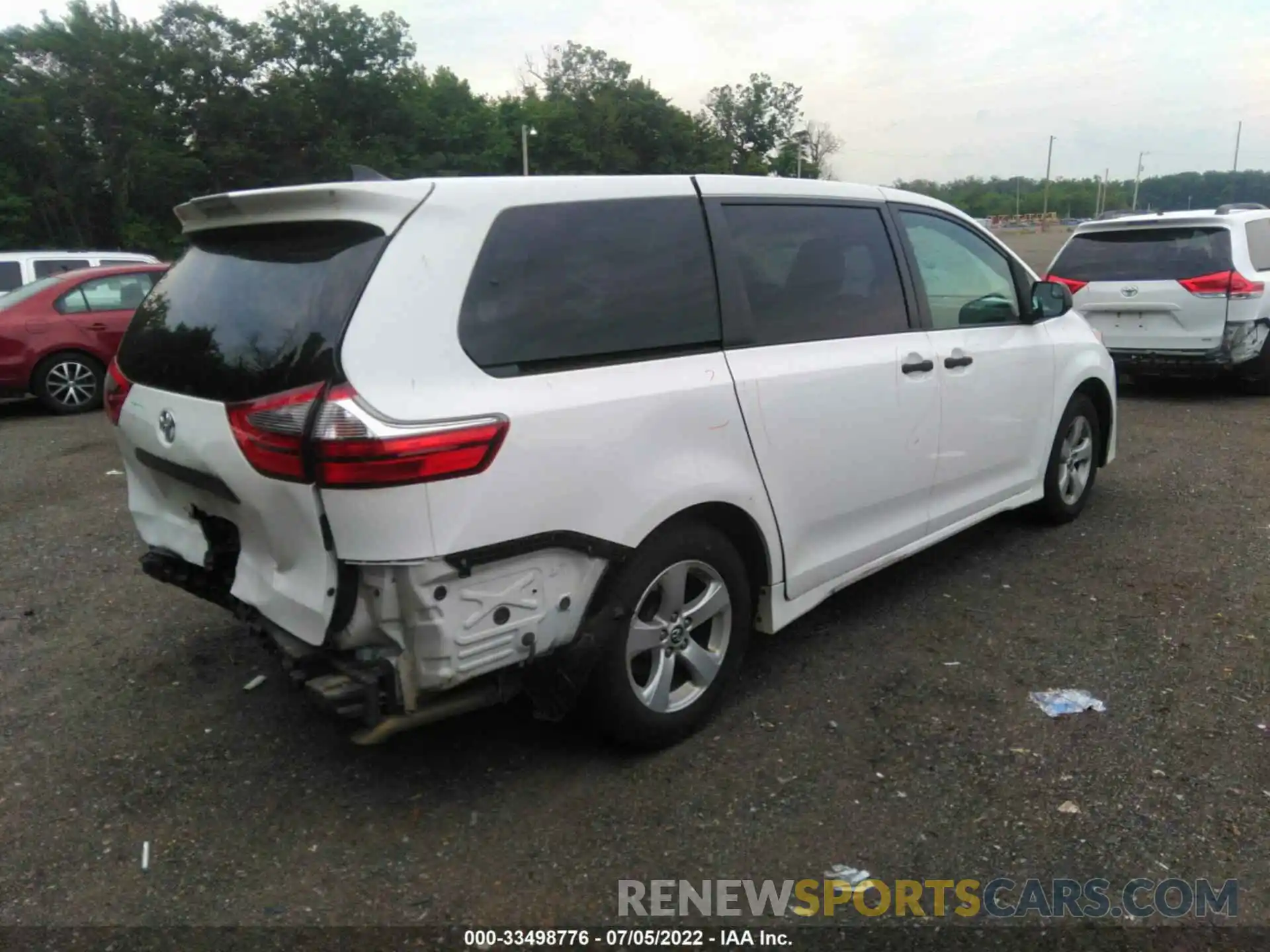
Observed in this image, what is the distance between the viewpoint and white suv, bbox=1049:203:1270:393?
856 centimetres

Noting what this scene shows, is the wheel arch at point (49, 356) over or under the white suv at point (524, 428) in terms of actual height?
under

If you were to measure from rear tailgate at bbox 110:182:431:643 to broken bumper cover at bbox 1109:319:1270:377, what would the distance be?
788 centimetres

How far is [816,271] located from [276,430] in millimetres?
2131

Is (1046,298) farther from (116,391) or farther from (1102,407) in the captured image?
(116,391)

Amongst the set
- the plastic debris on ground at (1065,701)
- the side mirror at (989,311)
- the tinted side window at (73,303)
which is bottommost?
the plastic debris on ground at (1065,701)

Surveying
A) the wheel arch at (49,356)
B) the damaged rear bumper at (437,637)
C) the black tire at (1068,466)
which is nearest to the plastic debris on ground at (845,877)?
the damaged rear bumper at (437,637)

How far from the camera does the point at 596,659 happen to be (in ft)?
9.48

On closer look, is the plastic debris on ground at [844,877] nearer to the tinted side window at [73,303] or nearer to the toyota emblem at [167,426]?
the toyota emblem at [167,426]

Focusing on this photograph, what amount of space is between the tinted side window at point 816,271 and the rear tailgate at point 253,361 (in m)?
1.29

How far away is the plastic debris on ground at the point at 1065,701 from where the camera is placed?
3.45 m

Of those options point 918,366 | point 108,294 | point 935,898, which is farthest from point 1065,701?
point 108,294

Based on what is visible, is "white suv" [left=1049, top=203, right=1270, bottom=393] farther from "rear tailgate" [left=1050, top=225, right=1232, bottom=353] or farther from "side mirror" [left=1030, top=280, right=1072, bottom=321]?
"side mirror" [left=1030, top=280, right=1072, bottom=321]

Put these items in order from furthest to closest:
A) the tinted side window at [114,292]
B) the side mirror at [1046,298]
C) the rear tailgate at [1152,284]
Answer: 1. the tinted side window at [114,292]
2. the rear tailgate at [1152,284]
3. the side mirror at [1046,298]

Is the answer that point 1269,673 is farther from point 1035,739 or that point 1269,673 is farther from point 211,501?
point 211,501
